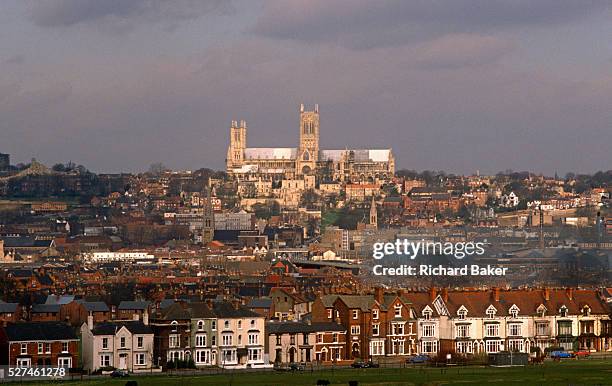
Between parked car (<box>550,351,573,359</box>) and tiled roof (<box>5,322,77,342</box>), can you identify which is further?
parked car (<box>550,351,573,359</box>)

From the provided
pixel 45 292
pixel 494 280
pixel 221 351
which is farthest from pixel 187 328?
pixel 494 280

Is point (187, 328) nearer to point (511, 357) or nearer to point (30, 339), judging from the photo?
point (30, 339)

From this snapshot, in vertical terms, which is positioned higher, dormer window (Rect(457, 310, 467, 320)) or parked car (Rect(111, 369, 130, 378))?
dormer window (Rect(457, 310, 467, 320))

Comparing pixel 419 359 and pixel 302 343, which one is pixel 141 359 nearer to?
pixel 302 343

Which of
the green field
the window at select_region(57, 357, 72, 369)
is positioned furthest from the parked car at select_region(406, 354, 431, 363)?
the window at select_region(57, 357, 72, 369)

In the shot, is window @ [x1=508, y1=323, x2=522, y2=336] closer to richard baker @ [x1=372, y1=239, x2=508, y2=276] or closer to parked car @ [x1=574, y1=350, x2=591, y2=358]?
parked car @ [x1=574, y1=350, x2=591, y2=358]

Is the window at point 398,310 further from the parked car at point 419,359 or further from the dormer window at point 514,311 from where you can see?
the dormer window at point 514,311
